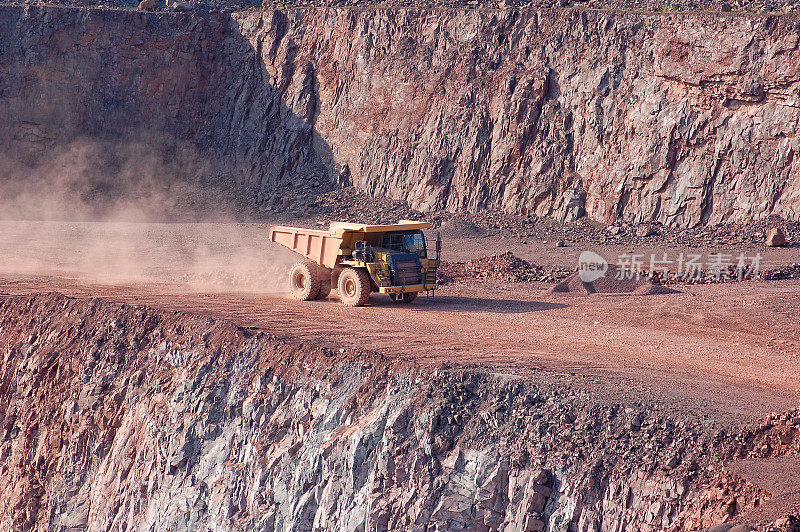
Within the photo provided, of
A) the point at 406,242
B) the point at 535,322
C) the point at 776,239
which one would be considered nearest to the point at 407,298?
the point at 406,242

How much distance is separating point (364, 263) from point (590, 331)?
4897 mm

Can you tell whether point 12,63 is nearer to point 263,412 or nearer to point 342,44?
point 342,44

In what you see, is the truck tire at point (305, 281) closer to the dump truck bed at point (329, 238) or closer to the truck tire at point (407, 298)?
the dump truck bed at point (329, 238)

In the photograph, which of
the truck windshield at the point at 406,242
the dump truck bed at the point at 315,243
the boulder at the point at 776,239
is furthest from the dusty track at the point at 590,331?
the boulder at the point at 776,239

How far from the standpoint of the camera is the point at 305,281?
18.8 meters

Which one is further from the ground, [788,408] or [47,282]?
[788,408]

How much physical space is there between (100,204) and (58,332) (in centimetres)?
2370

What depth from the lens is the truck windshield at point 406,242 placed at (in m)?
18.2

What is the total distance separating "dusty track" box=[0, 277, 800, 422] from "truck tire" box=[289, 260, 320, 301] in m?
0.32

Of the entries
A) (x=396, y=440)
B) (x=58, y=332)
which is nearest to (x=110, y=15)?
(x=58, y=332)

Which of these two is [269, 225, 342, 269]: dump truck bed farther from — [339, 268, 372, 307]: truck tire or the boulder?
the boulder

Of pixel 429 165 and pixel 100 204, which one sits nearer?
pixel 429 165

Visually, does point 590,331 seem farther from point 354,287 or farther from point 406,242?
point 354,287

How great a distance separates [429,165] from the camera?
35.0 meters
